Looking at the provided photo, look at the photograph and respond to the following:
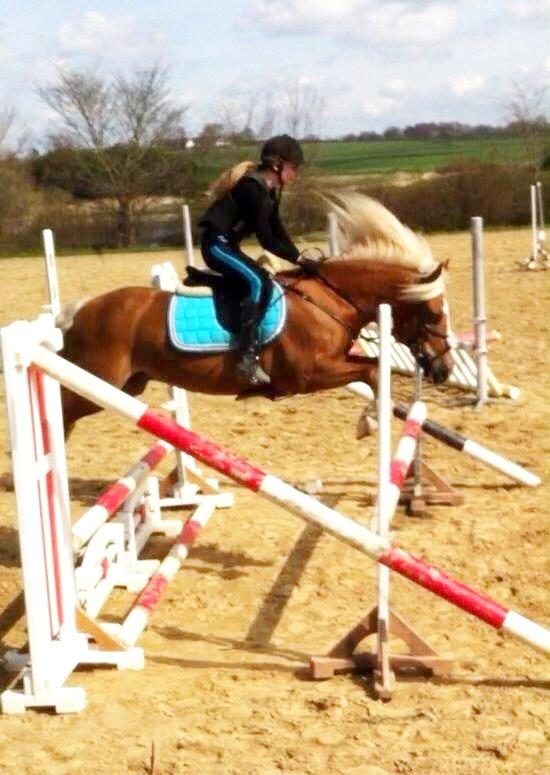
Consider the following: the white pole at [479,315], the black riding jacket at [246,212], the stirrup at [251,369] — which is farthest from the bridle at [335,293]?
the white pole at [479,315]

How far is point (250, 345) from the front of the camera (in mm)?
6105

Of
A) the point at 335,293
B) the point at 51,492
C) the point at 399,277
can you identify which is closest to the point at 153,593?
the point at 51,492

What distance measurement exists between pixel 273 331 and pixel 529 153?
27417mm

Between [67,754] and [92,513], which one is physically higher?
[92,513]

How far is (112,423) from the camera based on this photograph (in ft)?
31.6

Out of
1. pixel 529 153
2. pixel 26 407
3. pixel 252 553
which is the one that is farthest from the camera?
pixel 529 153

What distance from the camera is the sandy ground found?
3711 millimetres

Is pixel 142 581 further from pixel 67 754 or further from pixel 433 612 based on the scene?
pixel 67 754

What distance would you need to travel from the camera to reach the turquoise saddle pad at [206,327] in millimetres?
6141

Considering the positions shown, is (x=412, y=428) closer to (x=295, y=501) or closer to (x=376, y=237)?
(x=376, y=237)

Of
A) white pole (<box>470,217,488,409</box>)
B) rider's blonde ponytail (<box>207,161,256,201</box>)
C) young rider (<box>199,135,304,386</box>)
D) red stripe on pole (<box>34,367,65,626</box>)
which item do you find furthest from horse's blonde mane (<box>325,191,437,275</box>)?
red stripe on pole (<box>34,367,65,626</box>)

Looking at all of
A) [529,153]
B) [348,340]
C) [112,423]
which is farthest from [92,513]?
[529,153]

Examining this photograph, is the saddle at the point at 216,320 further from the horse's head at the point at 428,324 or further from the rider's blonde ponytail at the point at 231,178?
the horse's head at the point at 428,324

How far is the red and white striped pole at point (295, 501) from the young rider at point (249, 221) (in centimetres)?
205
